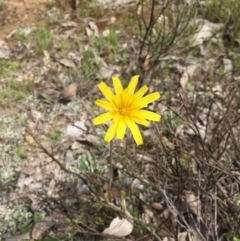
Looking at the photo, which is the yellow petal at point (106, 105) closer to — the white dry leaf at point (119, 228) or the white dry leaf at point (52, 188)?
the white dry leaf at point (119, 228)

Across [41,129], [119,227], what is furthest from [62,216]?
[41,129]

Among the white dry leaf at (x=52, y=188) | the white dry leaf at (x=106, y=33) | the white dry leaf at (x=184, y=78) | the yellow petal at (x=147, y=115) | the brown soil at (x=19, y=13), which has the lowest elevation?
the white dry leaf at (x=52, y=188)

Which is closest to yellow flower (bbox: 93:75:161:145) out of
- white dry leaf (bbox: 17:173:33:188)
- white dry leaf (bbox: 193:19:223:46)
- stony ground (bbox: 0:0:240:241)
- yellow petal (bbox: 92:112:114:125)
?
yellow petal (bbox: 92:112:114:125)

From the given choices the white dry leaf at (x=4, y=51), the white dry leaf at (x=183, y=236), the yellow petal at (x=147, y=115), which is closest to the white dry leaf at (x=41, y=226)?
the white dry leaf at (x=183, y=236)

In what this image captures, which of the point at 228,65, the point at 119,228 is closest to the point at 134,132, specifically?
the point at 119,228

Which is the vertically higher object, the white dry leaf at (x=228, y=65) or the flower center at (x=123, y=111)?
the white dry leaf at (x=228, y=65)

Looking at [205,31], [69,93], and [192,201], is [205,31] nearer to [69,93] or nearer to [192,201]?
[69,93]

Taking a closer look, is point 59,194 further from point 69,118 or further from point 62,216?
point 69,118

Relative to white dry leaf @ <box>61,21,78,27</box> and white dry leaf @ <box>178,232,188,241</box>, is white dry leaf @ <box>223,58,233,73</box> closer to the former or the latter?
white dry leaf @ <box>61,21,78,27</box>
